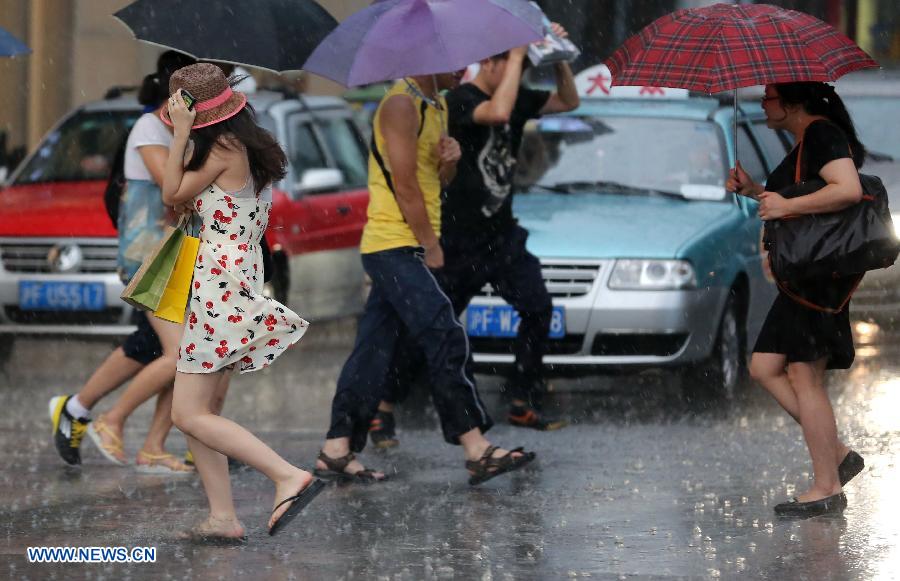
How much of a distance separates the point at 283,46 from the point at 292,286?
183 inches

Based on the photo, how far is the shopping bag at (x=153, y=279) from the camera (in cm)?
646

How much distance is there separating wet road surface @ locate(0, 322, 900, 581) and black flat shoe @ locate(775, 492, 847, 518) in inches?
3.5

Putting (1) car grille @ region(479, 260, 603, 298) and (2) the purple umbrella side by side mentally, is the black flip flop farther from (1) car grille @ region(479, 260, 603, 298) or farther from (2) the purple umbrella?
(1) car grille @ region(479, 260, 603, 298)

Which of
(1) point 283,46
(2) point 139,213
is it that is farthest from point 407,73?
(2) point 139,213

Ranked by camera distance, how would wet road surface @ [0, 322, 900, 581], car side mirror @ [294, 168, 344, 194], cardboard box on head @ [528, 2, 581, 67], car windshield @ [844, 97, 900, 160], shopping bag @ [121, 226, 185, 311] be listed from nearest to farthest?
wet road surface @ [0, 322, 900, 581] < shopping bag @ [121, 226, 185, 311] < cardboard box on head @ [528, 2, 581, 67] < car side mirror @ [294, 168, 344, 194] < car windshield @ [844, 97, 900, 160]

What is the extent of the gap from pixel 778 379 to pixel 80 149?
687cm

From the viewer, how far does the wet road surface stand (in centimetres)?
623

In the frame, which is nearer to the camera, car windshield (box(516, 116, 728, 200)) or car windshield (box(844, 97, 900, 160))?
car windshield (box(516, 116, 728, 200))

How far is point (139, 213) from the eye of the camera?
8.02 metres

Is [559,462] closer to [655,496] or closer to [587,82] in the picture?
[655,496]

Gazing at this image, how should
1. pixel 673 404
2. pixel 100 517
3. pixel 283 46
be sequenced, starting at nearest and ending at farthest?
pixel 100 517 < pixel 283 46 < pixel 673 404


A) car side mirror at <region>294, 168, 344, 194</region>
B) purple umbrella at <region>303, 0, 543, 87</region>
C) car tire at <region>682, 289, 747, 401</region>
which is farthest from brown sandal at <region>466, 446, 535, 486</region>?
car side mirror at <region>294, 168, 344, 194</region>

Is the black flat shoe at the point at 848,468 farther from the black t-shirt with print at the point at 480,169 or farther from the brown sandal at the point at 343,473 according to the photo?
the black t-shirt with print at the point at 480,169

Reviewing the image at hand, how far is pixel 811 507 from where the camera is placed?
696cm
